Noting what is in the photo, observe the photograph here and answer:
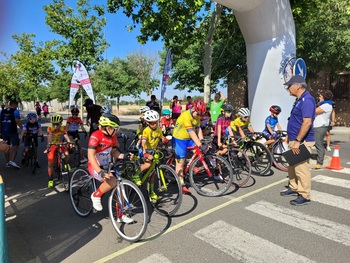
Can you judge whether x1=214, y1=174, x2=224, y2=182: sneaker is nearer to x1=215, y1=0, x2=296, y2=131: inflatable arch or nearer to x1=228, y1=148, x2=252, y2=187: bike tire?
x1=228, y1=148, x2=252, y2=187: bike tire

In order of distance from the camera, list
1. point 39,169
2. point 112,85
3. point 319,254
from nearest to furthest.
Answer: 1. point 319,254
2. point 39,169
3. point 112,85

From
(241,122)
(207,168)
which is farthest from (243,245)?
(241,122)

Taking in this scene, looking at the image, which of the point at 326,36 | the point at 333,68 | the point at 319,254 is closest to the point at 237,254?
the point at 319,254

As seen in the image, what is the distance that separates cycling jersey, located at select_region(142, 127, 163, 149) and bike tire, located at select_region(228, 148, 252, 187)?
192 centimetres

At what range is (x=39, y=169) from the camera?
7953mm

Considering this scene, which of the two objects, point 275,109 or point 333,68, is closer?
point 275,109

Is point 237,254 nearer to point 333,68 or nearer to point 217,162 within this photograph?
point 217,162

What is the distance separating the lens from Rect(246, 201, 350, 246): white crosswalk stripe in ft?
12.5

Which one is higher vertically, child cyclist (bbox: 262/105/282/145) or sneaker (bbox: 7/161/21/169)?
child cyclist (bbox: 262/105/282/145)

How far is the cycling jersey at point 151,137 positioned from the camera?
4.87 m

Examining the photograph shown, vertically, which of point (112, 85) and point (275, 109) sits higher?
point (112, 85)

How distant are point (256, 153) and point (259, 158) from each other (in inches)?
5.6

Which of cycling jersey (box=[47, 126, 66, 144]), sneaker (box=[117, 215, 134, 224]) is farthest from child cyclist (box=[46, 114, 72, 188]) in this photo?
sneaker (box=[117, 215, 134, 224])

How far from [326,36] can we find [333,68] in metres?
2.63
